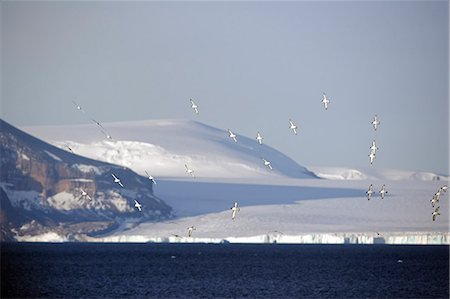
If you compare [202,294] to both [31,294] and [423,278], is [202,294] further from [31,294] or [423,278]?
[423,278]

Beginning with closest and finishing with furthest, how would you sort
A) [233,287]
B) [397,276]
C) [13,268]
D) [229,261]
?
1. [233,287]
2. [397,276]
3. [13,268]
4. [229,261]

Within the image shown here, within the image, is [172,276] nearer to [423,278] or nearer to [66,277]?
[66,277]

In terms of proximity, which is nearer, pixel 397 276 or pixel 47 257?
pixel 397 276

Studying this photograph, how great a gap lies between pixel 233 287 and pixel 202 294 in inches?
317

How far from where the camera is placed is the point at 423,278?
13025cm

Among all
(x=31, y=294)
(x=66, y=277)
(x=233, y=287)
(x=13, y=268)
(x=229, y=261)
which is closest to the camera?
(x=31, y=294)

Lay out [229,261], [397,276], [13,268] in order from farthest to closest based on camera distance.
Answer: [229,261] → [13,268] → [397,276]

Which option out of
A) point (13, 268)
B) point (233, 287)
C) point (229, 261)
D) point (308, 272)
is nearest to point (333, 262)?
point (229, 261)

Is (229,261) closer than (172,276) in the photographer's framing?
No

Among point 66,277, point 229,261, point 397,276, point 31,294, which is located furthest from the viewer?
point 229,261

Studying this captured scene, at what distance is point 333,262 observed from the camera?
559 feet

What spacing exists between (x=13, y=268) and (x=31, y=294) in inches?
1745

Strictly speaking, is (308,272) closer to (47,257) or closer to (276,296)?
(276,296)

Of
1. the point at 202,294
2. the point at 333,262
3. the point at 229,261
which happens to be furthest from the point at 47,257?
the point at 202,294
